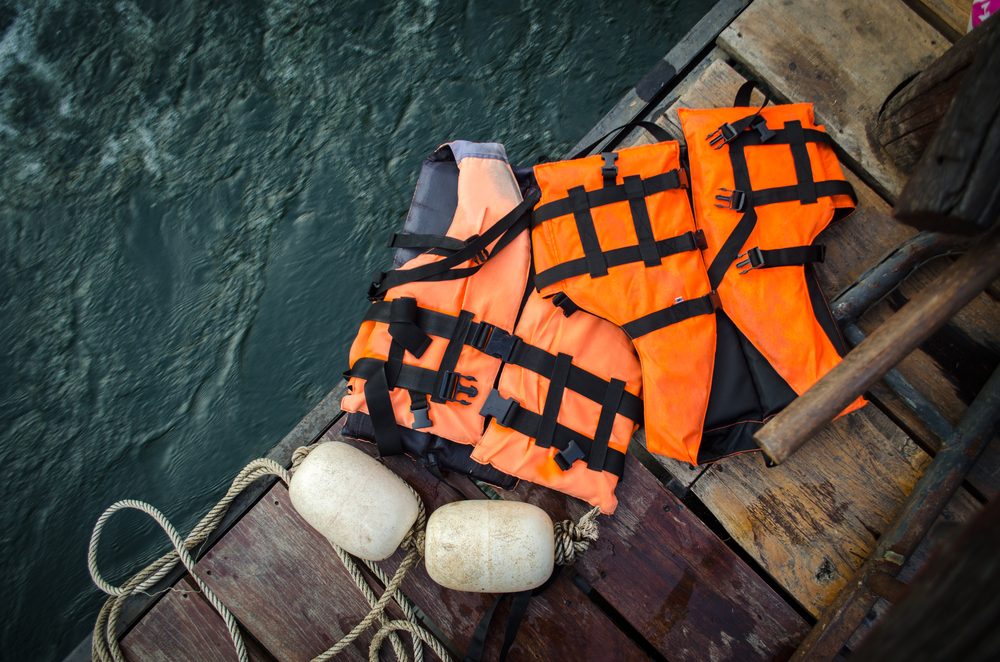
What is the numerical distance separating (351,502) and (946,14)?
11.4 ft

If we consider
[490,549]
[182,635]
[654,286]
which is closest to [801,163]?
[654,286]

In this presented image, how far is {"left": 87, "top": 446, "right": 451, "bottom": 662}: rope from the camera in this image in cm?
247

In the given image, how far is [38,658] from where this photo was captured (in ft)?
11.1

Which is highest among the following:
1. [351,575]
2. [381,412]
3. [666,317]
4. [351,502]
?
[666,317]

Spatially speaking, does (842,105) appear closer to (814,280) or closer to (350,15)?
(814,280)

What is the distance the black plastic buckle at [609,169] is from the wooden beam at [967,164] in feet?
3.70

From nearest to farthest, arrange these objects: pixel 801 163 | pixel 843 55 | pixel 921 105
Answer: pixel 921 105 → pixel 801 163 → pixel 843 55

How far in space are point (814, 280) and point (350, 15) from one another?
329cm

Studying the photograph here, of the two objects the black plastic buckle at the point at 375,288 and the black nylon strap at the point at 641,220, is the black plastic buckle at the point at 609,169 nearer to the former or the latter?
the black nylon strap at the point at 641,220

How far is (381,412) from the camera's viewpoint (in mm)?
2498

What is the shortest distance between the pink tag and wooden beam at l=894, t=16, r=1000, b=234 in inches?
37.5

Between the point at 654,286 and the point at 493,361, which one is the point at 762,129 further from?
the point at 493,361

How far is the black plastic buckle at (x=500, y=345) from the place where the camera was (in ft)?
8.39

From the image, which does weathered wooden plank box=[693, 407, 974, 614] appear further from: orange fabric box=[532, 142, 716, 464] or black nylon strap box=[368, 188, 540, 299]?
black nylon strap box=[368, 188, 540, 299]
